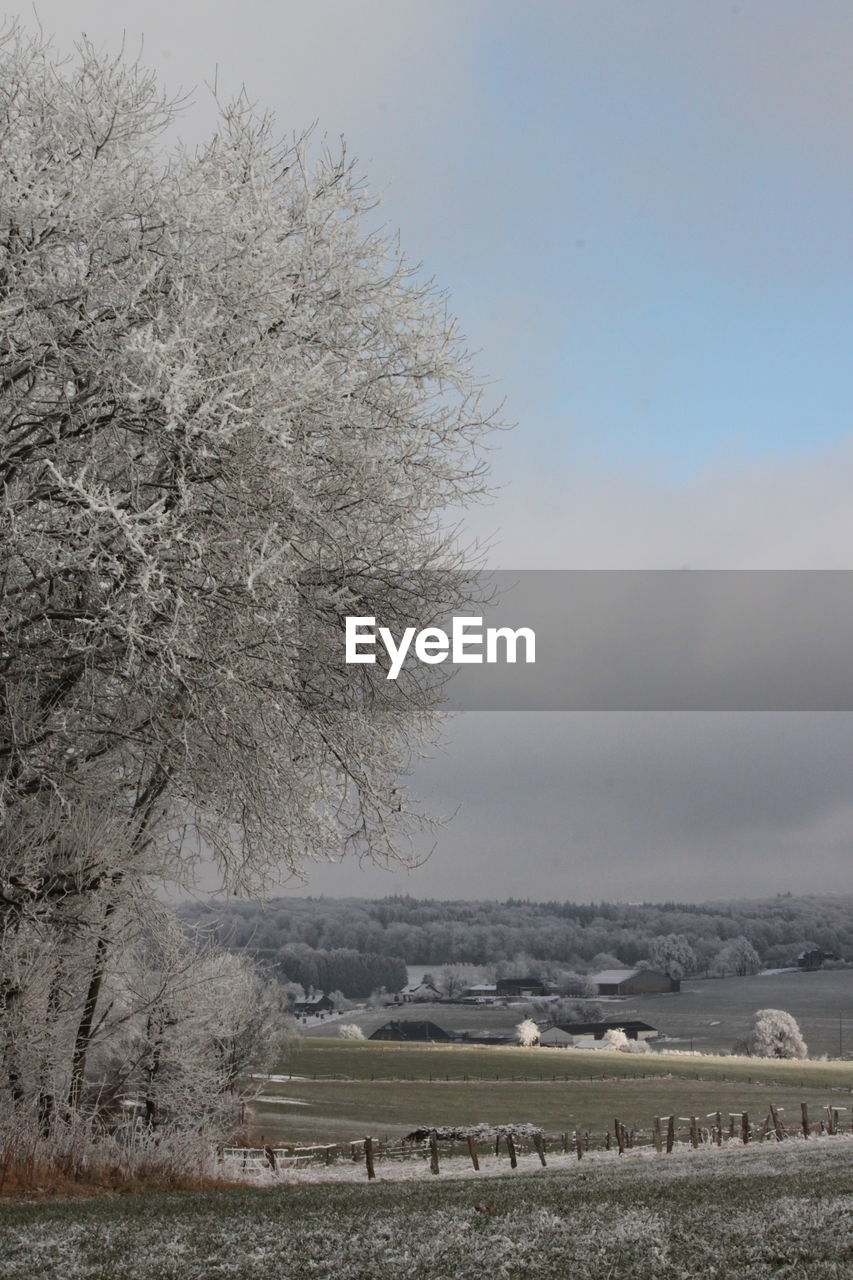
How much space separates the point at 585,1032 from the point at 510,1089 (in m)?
71.6

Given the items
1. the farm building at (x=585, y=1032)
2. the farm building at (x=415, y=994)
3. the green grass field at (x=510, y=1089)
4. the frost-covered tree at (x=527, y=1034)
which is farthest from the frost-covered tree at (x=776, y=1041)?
the farm building at (x=415, y=994)

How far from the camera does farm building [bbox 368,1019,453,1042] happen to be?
153000 mm

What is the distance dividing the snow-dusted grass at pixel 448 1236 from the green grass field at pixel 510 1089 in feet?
147

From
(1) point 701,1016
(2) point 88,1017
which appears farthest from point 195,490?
(1) point 701,1016

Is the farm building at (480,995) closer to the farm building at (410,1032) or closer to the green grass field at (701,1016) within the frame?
the green grass field at (701,1016)

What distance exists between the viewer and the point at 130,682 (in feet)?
40.1

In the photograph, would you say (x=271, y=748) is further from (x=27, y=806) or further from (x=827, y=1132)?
(x=827, y=1132)

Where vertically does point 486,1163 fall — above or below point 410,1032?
above

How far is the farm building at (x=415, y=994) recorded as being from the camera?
625 ft

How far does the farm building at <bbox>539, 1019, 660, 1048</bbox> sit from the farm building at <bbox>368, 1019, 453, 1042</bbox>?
13.7 metres

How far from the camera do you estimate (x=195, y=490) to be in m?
11.1

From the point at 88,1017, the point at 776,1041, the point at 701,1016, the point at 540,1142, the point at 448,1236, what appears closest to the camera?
the point at 448,1236

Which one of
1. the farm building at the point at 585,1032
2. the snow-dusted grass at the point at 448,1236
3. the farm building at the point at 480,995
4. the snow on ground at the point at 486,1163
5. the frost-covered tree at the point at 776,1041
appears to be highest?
the snow-dusted grass at the point at 448,1236

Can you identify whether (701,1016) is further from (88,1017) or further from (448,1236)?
(448,1236)
